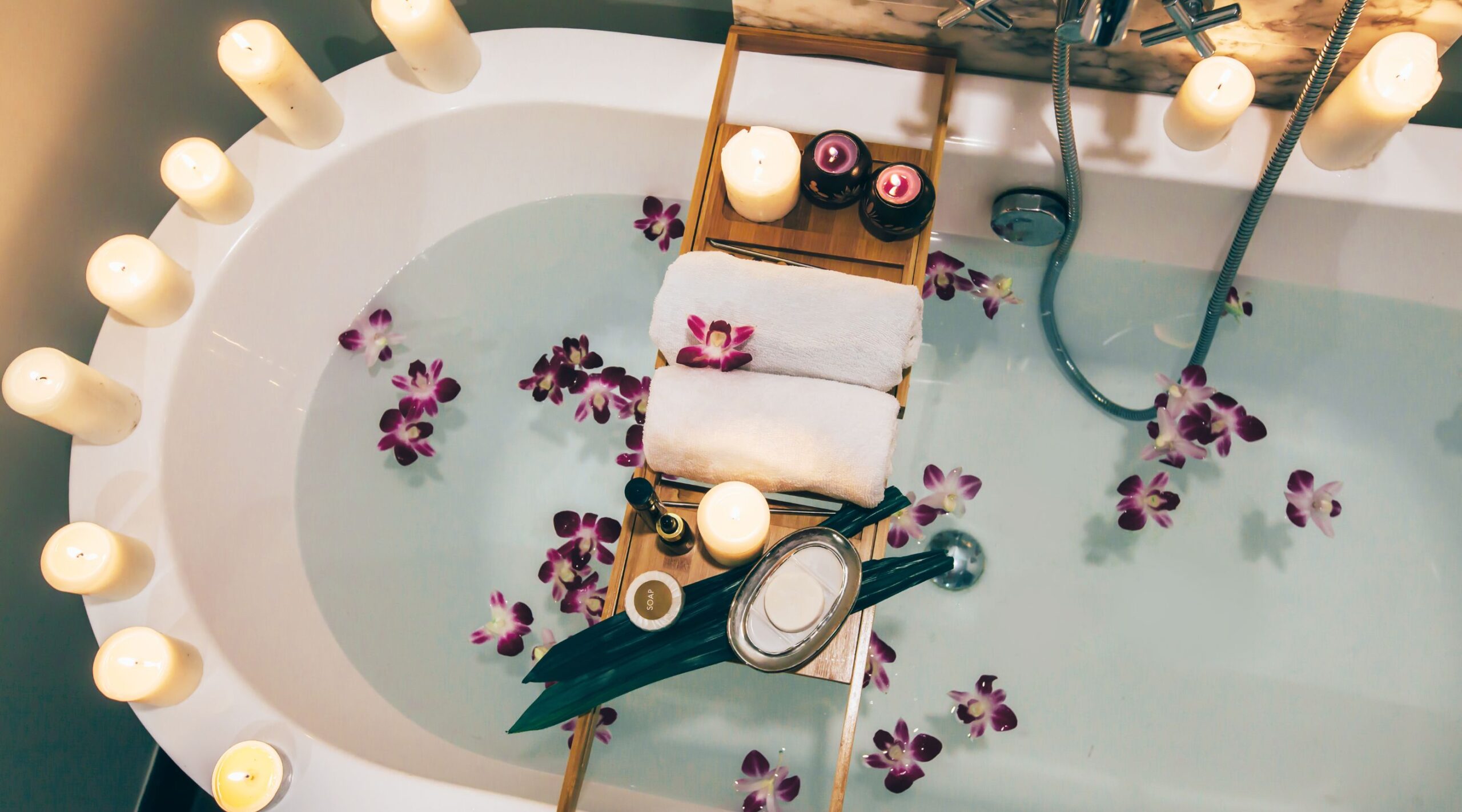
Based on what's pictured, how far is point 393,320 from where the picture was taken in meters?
1.35

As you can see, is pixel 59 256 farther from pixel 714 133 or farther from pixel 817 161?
pixel 817 161

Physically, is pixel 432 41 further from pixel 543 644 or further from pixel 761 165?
pixel 543 644

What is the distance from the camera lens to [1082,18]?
2.48ft

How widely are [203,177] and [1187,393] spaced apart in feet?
4.69

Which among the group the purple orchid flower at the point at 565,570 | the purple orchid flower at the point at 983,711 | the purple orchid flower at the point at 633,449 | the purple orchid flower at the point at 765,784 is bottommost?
the purple orchid flower at the point at 765,784

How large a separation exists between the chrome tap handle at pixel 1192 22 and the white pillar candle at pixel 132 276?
3.82ft

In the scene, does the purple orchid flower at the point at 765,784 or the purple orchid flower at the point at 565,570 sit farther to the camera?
the purple orchid flower at the point at 565,570

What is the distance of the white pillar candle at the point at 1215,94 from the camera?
0.93 m

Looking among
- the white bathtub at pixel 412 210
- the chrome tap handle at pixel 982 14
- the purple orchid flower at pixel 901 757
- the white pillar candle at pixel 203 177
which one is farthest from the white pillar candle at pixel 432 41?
the purple orchid flower at pixel 901 757

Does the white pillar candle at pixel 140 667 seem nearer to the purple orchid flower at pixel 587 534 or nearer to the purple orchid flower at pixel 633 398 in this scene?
the purple orchid flower at pixel 587 534

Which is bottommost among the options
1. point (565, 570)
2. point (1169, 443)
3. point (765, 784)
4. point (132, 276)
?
point (765, 784)


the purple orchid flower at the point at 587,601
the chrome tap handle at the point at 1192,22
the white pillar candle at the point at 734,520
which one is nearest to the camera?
the chrome tap handle at the point at 1192,22

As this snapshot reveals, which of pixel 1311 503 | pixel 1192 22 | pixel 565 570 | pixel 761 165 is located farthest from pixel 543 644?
pixel 1311 503

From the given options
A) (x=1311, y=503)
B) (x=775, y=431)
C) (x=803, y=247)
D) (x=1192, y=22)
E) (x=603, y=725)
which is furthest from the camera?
(x=1311, y=503)
